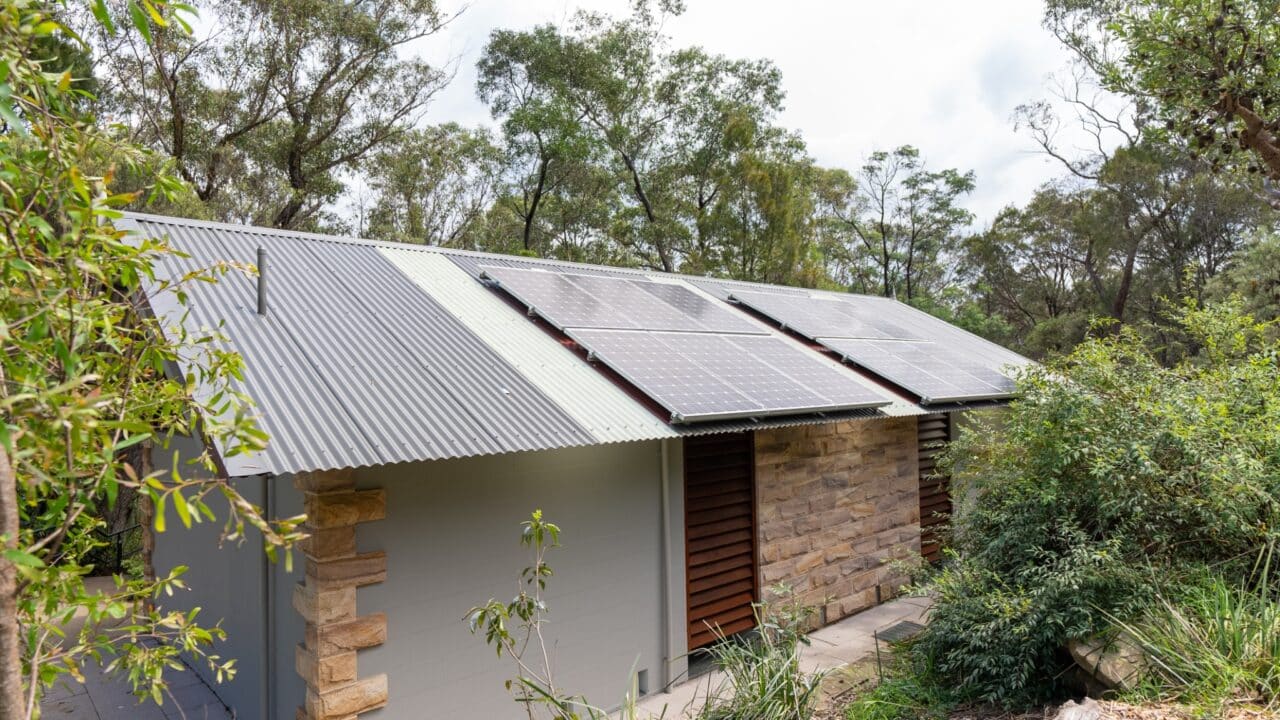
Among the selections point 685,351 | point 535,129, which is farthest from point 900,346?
A: point 535,129

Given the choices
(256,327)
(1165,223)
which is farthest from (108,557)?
(1165,223)

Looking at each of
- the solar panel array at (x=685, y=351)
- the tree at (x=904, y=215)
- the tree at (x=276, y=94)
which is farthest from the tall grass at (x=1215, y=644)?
the tree at (x=904, y=215)

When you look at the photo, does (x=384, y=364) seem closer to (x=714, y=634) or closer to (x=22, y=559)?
(x=714, y=634)

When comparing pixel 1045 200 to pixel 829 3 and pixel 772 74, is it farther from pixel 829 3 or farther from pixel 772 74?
pixel 829 3

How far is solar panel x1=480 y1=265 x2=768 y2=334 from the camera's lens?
7.66 m

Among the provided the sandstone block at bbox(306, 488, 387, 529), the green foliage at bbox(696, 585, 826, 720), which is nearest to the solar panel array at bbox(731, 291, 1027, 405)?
the green foliage at bbox(696, 585, 826, 720)

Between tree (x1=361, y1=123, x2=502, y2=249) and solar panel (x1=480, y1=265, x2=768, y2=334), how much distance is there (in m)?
16.8

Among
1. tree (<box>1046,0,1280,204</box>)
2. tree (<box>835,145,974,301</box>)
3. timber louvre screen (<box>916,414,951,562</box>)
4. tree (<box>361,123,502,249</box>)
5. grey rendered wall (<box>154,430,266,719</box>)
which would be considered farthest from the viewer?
tree (<box>835,145,974,301</box>)

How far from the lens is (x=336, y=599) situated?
4641 mm

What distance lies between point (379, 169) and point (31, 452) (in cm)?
2413

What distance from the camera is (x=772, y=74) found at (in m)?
27.2

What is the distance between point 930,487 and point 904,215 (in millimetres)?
30174

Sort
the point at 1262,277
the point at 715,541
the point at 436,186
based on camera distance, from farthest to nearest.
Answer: the point at 436,186, the point at 1262,277, the point at 715,541

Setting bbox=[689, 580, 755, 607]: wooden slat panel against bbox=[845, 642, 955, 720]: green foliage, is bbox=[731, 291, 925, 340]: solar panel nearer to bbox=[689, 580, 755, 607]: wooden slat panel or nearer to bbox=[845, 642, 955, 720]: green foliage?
bbox=[689, 580, 755, 607]: wooden slat panel
